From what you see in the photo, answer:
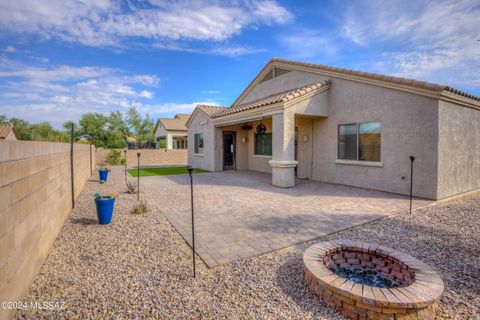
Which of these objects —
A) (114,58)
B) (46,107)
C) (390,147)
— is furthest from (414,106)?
(46,107)

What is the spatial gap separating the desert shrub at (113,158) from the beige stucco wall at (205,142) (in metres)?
7.19

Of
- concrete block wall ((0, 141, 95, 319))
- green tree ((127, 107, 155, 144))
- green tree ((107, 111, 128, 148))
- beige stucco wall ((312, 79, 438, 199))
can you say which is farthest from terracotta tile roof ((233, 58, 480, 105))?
green tree ((127, 107, 155, 144))

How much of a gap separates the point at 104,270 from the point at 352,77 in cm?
1032

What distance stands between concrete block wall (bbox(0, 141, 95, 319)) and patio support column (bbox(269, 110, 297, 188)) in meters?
7.45

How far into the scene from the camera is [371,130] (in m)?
9.06

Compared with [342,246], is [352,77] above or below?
above

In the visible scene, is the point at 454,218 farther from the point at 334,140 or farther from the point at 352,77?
the point at 352,77

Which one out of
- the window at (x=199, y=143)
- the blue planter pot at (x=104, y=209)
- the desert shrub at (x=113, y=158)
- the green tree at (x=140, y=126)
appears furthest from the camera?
the green tree at (x=140, y=126)

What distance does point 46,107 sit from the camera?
59.6 ft

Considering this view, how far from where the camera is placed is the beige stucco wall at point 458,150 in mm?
7629

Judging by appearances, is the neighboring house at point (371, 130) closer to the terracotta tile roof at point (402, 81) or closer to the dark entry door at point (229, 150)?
the terracotta tile roof at point (402, 81)

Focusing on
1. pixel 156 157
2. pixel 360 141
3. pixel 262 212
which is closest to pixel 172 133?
pixel 156 157

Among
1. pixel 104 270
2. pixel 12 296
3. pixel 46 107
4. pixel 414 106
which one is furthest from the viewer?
pixel 46 107

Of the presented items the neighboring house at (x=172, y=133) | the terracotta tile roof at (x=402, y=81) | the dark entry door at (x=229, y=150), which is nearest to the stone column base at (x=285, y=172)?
the terracotta tile roof at (x=402, y=81)
